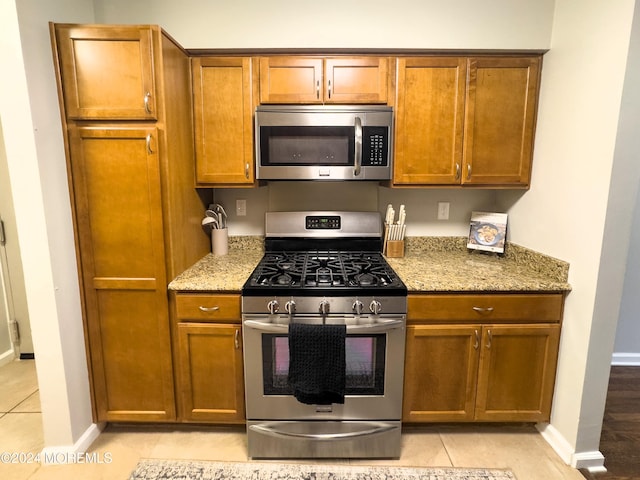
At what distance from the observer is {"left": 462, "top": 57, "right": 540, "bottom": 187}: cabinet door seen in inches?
78.7

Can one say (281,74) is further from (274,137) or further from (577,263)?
(577,263)

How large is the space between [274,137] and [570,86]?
63.0 inches

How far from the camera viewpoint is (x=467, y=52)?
1993mm

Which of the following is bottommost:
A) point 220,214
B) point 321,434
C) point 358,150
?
point 321,434

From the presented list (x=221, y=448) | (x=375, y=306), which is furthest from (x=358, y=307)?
(x=221, y=448)

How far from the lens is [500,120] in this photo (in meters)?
2.04

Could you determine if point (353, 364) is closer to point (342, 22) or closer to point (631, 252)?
point (342, 22)

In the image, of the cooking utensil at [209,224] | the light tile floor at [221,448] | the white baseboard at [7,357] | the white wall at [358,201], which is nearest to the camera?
the light tile floor at [221,448]

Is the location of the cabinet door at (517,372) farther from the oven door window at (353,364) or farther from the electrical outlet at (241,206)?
the electrical outlet at (241,206)

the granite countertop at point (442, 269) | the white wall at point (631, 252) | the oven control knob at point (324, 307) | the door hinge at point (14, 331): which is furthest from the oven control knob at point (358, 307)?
the door hinge at point (14, 331)

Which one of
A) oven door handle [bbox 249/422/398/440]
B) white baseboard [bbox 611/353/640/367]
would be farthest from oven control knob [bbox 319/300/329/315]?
white baseboard [bbox 611/353/640/367]

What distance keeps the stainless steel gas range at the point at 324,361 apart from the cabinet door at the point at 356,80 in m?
1.01

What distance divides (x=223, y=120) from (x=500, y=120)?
165cm

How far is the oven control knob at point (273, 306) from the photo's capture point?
1.70 meters
